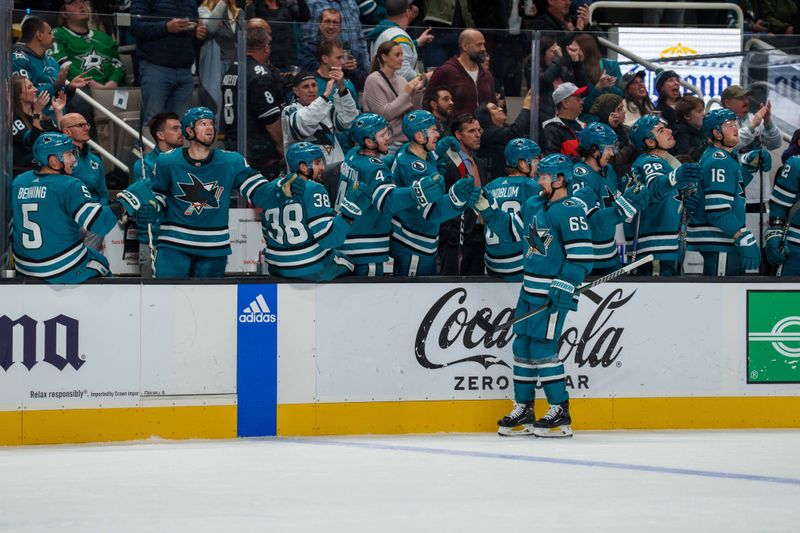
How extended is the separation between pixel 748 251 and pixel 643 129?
3.48 ft

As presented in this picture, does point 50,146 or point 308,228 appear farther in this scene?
point 308,228

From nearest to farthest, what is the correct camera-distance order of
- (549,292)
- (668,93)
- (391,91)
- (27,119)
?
1. (549,292)
2. (27,119)
3. (391,91)
4. (668,93)

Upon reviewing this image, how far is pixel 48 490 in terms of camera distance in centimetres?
633

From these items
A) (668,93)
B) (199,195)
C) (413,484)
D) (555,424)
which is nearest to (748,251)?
(668,93)

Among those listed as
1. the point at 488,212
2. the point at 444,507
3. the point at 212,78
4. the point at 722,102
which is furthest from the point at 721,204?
the point at 444,507

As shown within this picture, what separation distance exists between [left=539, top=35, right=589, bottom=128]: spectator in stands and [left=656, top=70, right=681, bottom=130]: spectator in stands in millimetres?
701

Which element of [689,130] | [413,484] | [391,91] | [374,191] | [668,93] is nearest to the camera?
[413,484]

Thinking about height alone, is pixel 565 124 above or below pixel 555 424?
above

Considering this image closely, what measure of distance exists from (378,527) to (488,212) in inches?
145

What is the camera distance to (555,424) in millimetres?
8344

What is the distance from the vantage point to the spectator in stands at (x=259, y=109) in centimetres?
914

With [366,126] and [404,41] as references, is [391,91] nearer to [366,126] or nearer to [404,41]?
[404,41]

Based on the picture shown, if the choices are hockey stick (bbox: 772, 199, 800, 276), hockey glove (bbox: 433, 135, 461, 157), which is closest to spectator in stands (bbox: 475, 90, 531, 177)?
hockey glove (bbox: 433, 135, 461, 157)

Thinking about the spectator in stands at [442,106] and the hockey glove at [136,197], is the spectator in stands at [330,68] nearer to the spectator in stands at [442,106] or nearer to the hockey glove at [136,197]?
the spectator in stands at [442,106]
